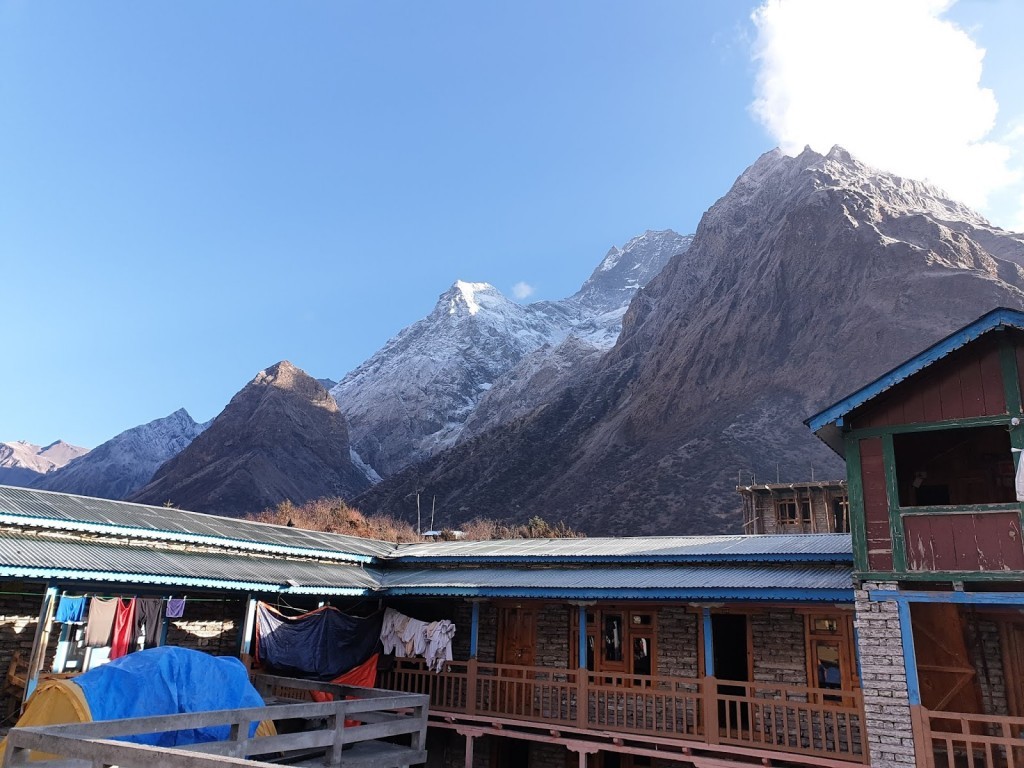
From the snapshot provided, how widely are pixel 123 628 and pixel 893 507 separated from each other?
14556 millimetres

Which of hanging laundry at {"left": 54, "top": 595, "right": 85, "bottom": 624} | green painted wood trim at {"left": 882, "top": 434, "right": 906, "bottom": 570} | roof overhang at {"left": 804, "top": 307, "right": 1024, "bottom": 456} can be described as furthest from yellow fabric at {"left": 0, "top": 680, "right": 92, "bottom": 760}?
green painted wood trim at {"left": 882, "top": 434, "right": 906, "bottom": 570}

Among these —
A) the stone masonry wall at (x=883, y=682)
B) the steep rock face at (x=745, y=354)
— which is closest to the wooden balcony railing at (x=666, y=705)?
the stone masonry wall at (x=883, y=682)

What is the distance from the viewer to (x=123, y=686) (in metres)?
9.18

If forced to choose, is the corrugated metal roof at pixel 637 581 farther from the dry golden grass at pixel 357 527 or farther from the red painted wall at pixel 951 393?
the dry golden grass at pixel 357 527

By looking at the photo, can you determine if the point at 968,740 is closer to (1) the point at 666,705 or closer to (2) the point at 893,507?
(2) the point at 893,507

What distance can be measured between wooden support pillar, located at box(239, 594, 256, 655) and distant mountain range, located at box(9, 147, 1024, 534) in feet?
150

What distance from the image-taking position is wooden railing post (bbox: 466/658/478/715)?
16.6 metres

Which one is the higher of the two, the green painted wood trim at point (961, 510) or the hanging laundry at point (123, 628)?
the green painted wood trim at point (961, 510)

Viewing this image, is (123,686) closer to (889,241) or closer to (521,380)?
(889,241)

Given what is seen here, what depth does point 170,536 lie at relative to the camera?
15672mm

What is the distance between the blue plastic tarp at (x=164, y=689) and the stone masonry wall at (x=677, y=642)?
9505mm

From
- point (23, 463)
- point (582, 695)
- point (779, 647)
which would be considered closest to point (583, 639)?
point (582, 695)

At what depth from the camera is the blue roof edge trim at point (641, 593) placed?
13.6m

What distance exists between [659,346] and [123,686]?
91.3 meters
